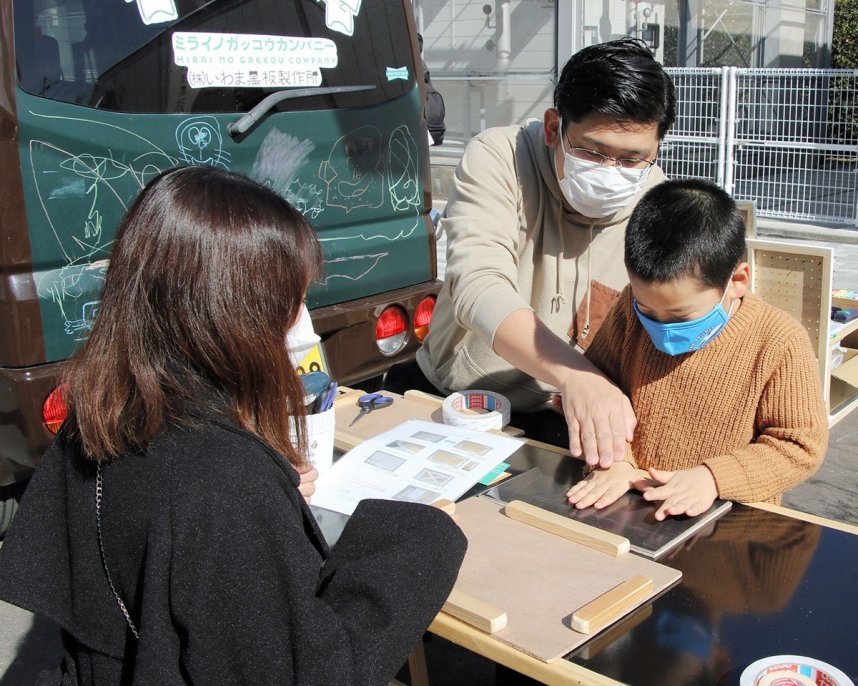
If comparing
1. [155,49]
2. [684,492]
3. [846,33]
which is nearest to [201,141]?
[155,49]

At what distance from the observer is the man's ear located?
2.08 m

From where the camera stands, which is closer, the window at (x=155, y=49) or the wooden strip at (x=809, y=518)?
the wooden strip at (x=809, y=518)

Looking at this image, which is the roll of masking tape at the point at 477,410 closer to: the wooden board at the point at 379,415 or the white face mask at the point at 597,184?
the wooden board at the point at 379,415

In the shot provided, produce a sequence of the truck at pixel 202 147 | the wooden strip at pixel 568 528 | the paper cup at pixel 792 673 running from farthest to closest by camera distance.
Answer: the truck at pixel 202 147 → the wooden strip at pixel 568 528 → the paper cup at pixel 792 673

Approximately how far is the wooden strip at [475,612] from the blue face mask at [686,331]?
675 millimetres

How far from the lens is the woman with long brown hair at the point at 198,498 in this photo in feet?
3.29

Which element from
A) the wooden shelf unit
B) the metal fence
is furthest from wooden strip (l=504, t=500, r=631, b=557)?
the metal fence

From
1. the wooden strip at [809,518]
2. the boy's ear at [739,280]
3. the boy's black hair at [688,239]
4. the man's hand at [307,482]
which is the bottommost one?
the wooden strip at [809,518]

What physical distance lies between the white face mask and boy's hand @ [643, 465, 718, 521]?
683 millimetres

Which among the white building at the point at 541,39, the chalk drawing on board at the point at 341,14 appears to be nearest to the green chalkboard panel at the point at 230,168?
the chalk drawing on board at the point at 341,14

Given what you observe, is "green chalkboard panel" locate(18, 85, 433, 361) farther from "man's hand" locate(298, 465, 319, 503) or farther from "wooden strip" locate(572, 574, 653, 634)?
"wooden strip" locate(572, 574, 653, 634)

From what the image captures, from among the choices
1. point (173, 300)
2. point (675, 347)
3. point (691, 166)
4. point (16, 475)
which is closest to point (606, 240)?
point (675, 347)

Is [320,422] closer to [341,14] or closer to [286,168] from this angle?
[286,168]

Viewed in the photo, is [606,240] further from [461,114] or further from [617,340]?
[461,114]
